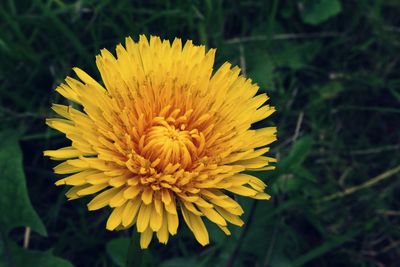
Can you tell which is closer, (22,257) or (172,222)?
(172,222)

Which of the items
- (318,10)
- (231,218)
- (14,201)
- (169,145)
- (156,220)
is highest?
(318,10)

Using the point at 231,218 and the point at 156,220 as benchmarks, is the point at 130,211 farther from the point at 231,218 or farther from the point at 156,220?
the point at 231,218

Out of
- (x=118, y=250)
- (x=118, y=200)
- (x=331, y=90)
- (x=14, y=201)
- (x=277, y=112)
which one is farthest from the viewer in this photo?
(x=331, y=90)

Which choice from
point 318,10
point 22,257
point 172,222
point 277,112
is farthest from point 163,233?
point 318,10

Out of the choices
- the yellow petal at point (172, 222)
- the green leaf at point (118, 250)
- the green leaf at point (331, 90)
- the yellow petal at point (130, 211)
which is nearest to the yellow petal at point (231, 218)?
the yellow petal at point (172, 222)

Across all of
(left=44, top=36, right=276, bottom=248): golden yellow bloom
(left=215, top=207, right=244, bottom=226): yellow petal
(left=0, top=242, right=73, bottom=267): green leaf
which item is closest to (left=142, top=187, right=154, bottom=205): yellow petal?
(left=44, top=36, right=276, bottom=248): golden yellow bloom

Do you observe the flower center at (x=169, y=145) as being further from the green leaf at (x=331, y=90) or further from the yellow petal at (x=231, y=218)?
the green leaf at (x=331, y=90)

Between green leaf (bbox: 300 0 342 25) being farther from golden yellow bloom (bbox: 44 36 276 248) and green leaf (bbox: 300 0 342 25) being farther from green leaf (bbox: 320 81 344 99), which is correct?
golden yellow bloom (bbox: 44 36 276 248)
